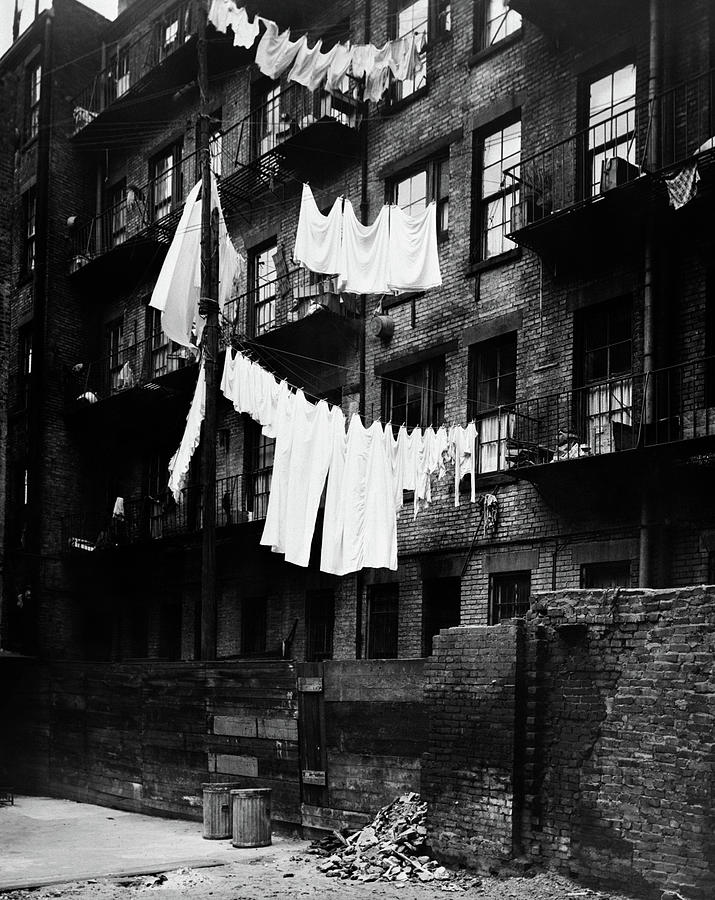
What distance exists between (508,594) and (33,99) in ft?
71.5

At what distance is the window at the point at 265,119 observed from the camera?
2355 cm

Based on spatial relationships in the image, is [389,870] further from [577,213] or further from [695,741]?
[577,213]

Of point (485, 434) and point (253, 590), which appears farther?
point (253, 590)

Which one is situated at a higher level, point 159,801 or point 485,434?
point 485,434

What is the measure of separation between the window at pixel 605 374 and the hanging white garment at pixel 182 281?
6968mm

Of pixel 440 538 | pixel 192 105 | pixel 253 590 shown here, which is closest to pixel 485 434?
pixel 440 538

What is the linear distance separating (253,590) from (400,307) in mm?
6760

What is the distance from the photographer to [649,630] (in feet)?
35.3

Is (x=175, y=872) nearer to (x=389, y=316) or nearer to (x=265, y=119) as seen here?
(x=389, y=316)

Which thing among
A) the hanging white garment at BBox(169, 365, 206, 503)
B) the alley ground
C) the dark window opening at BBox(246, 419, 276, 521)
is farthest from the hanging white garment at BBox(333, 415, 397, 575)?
the dark window opening at BBox(246, 419, 276, 521)

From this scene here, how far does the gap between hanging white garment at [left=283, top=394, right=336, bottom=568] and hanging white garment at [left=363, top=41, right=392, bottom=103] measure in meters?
7.03

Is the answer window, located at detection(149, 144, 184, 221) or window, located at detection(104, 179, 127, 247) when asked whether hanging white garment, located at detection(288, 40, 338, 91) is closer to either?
window, located at detection(149, 144, 184, 221)

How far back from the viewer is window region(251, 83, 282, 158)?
23.5 metres

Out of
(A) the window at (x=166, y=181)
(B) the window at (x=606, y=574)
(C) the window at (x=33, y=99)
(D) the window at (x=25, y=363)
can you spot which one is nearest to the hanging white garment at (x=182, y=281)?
(A) the window at (x=166, y=181)
